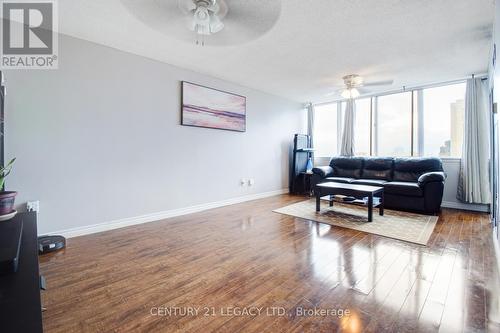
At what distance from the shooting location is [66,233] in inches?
109

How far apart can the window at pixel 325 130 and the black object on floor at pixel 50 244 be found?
5.65 meters

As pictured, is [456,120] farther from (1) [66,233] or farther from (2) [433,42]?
(1) [66,233]

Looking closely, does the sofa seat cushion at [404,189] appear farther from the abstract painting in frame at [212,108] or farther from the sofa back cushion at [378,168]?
the abstract painting in frame at [212,108]

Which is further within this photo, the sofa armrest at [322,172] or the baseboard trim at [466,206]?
the sofa armrest at [322,172]

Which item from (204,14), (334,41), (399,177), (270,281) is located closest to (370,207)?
(399,177)

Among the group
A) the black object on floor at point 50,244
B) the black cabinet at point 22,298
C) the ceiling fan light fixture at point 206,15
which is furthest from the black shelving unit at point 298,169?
the black cabinet at point 22,298

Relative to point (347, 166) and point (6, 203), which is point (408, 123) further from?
point (6, 203)

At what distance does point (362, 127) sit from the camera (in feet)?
18.4

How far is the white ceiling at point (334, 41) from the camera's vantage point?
2.25 meters

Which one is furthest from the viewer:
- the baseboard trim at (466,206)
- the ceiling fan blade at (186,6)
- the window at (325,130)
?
the window at (325,130)

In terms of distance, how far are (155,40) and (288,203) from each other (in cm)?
352

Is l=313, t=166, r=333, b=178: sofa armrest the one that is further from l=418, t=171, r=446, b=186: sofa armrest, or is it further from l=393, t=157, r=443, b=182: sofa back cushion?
Result: l=418, t=171, r=446, b=186: sofa armrest

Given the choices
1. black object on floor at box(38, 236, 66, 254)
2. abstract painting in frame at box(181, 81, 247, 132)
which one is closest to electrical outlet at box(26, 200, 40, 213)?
black object on floor at box(38, 236, 66, 254)

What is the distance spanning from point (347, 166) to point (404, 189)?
144 cm
